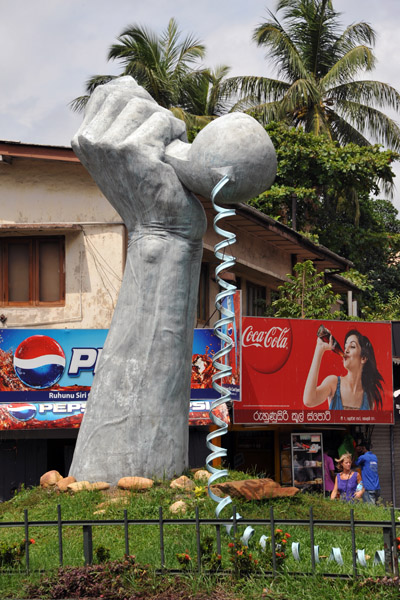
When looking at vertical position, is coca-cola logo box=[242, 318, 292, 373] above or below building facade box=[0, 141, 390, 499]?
below

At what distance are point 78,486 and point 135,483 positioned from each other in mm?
708

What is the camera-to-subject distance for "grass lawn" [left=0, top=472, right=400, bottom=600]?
708 centimetres

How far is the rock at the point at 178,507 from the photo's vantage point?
32.9 ft

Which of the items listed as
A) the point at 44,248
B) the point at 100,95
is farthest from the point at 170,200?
the point at 44,248

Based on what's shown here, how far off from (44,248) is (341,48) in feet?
52.7

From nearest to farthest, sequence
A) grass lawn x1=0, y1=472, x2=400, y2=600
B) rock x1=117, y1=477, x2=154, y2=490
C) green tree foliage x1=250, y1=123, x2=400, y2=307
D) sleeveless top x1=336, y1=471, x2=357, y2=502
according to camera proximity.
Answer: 1. grass lawn x1=0, y1=472, x2=400, y2=600
2. rock x1=117, y1=477, x2=154, y2=490
3. sleeveless top x1=336, y1=471, x2=357, y2=502
4. green tree foliage x1=250, y1=123, x2=400, y2=307

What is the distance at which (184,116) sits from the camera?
27109mm

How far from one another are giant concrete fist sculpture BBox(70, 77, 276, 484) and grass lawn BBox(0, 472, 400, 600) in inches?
21.3

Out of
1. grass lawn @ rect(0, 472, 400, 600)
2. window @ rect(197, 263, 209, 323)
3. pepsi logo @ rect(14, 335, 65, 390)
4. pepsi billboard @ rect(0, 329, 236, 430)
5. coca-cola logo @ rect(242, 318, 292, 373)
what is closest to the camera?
grass lawn @ rect(0, 472, 400, 600)

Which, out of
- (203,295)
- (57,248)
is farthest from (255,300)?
(57,248)

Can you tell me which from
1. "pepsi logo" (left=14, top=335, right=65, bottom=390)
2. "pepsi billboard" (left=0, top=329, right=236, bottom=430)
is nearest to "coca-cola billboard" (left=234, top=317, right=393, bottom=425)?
"pepsi billboard" (left=0, top=329, right=236, bottom=430)

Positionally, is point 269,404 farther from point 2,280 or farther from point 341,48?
point 341,48

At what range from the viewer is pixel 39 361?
16359 mm

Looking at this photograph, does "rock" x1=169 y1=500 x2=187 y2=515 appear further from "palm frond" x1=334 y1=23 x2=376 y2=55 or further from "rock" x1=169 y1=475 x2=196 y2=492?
"palm frond" x1=334 y1=23 x2=376 y2=55
